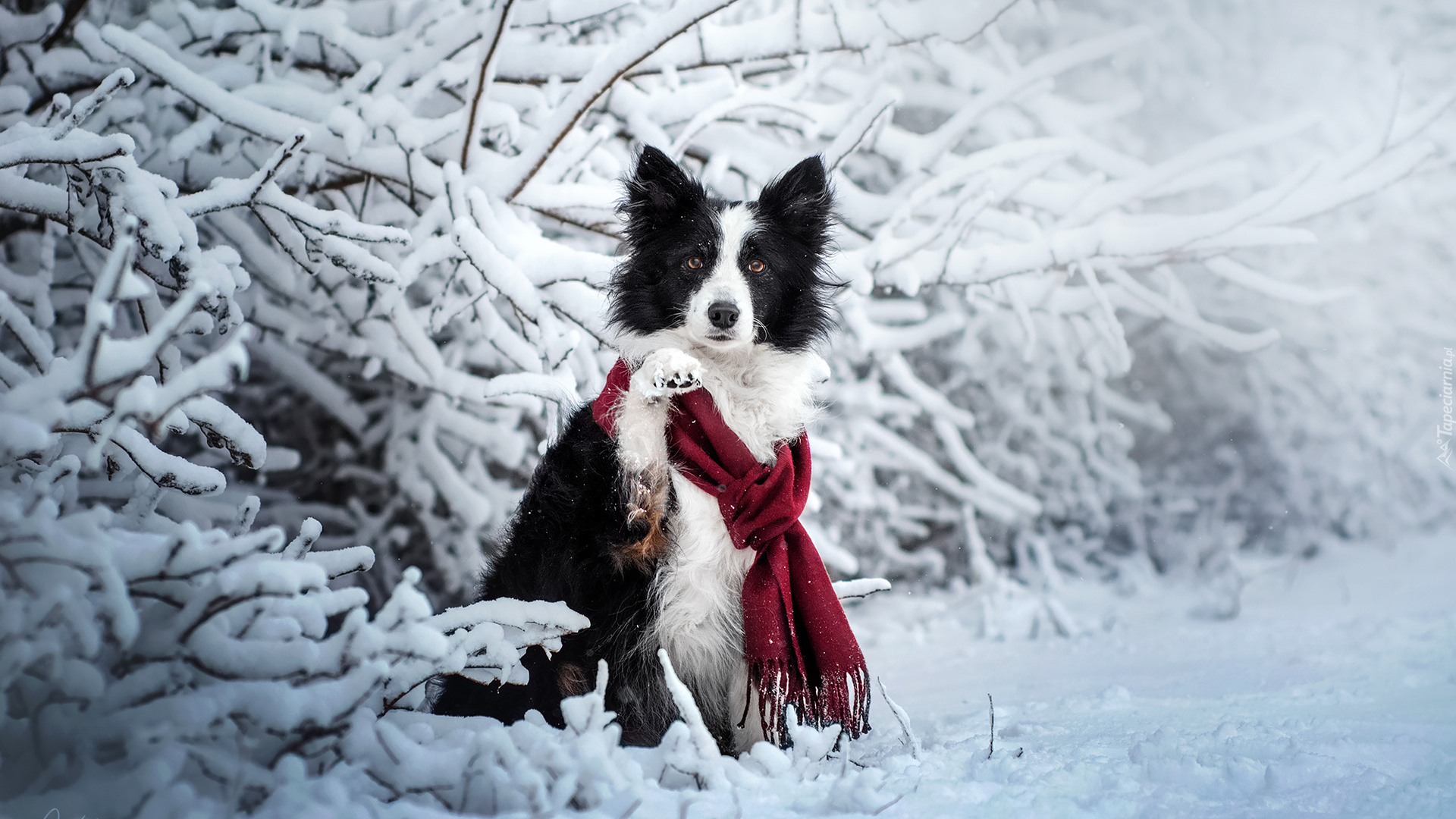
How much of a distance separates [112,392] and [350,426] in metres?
3.23

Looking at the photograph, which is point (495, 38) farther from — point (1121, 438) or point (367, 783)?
point (1121, 438)

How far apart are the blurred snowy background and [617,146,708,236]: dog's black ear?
32cm

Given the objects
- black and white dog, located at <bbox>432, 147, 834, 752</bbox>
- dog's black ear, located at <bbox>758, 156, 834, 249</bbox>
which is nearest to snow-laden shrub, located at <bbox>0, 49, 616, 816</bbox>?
black and white dog, located at <bbox>432, 147, 834, 752</bbox>

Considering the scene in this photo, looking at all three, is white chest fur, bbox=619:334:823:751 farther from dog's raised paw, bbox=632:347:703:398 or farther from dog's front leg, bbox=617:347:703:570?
dog's raised paw, bbox=632:347:703:398

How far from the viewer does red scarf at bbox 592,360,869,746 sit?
7.47ft

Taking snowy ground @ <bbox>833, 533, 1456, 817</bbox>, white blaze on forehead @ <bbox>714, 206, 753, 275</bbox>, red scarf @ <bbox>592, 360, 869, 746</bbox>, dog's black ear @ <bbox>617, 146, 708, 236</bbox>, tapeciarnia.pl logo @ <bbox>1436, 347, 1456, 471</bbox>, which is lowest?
snowy ground @ <bbox>833, 533, 1456, 817</bbox>

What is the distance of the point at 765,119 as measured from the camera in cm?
402

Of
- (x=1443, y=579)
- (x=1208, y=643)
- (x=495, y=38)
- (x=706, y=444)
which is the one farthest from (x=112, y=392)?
(x=1443, y=579)

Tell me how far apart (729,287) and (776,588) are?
0.83 metres

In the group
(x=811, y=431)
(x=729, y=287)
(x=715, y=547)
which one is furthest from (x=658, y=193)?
(x=811, y=431)

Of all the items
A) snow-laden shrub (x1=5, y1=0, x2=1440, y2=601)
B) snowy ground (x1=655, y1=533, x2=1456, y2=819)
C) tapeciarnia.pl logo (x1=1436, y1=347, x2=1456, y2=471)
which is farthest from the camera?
tapeciarnia.pl logo (x1=1436, y1=347, x2=1456, y2=471)

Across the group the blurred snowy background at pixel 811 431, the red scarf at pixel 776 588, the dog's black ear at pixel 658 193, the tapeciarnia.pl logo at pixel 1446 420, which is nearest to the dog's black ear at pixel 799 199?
the dog's black ear at pixel 658 193

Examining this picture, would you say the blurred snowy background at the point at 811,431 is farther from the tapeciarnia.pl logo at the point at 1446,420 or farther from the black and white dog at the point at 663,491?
the black and white dog at the point at 663,491

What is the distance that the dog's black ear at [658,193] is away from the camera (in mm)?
2551
